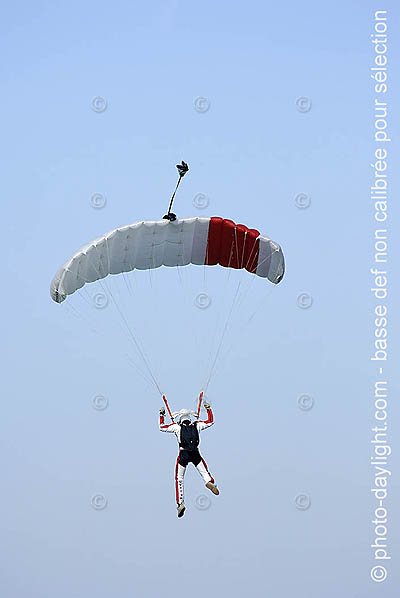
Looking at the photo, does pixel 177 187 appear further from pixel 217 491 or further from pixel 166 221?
pixel 217 491

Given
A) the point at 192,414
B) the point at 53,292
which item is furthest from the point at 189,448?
the point at 53,292

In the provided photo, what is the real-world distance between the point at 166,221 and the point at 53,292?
2906mm

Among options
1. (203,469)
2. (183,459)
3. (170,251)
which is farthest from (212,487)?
(170,251)

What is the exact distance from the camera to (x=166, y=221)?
30.4 metres

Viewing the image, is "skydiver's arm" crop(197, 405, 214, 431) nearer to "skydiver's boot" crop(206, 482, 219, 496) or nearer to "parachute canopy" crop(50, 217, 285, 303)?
"skydiver's boot" crop(206, 482, 219, 496)

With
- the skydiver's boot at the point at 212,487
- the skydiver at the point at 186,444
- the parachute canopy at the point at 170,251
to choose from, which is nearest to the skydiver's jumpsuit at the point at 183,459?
the skydiver at the point at 186,444

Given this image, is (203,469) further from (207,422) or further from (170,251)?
(170,251)

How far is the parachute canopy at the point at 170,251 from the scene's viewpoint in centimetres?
3006

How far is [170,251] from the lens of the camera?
31016 mm

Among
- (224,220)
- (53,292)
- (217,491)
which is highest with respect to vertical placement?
(224,220)

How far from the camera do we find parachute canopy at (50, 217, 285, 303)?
3006 centimetres

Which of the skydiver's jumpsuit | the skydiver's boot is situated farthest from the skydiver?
the skydiver's boot

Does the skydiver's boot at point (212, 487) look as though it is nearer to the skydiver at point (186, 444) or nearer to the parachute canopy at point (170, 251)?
the skydiver at point (186, 444)

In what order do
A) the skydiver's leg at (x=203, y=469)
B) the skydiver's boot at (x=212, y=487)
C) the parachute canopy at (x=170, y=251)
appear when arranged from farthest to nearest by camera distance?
the parachute canopy at (x=170, y=251) → the skydiver's leg at (x=203, y=469) → the skydiver's boot at (x=212, y=487)
